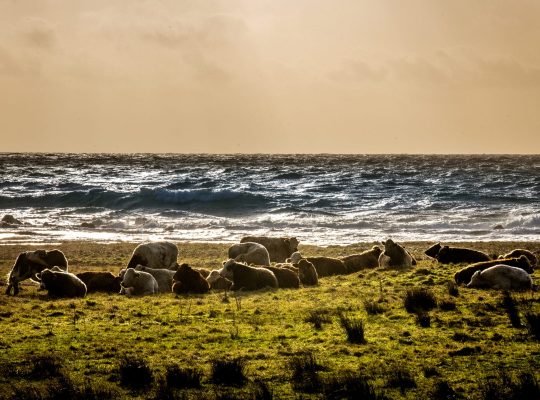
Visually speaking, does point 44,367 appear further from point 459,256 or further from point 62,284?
point 459,256

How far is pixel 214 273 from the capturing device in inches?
815

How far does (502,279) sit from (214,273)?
7923 millimetres

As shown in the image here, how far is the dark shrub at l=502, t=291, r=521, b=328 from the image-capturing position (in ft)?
41.6

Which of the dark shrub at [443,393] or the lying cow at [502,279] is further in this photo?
the lying cow at [502,279]

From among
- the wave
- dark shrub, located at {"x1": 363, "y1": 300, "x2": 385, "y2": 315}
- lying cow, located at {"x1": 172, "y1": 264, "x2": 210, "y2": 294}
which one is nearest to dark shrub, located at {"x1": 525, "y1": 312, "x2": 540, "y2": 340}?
dark shrub, located at {"x1": 363, "y1": 300, "x2": 385, "y2": 315}

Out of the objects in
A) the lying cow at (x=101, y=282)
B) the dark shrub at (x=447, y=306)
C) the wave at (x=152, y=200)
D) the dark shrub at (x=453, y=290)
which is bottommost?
the wave at (x=152, y=200)

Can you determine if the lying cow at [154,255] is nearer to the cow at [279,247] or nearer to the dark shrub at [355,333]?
the cow at [279,247]

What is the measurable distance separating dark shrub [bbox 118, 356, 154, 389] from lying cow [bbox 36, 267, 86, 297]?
9.13m

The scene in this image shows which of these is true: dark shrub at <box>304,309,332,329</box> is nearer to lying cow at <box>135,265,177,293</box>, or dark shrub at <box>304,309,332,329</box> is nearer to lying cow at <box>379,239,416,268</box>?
lying cow at <box>135,265,177,293</box>

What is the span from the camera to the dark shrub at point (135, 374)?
9.45 m

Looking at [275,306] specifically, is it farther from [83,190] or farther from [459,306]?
[83,190]

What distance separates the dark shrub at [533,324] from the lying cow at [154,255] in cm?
1319

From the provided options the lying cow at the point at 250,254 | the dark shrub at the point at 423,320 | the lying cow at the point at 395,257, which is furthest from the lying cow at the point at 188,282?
the dark shrub at the point at 423,320

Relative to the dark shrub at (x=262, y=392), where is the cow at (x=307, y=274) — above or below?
below
